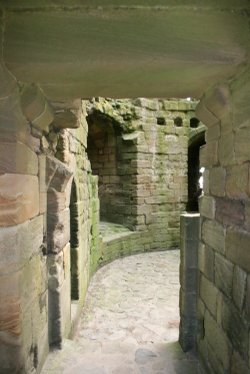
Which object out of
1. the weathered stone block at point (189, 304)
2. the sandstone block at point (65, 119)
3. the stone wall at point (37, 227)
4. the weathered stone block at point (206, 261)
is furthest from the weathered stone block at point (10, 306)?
the weathered stone block at point (189, 304)

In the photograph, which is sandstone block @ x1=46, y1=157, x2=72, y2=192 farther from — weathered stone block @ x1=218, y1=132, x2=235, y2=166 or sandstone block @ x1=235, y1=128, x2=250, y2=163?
sandstone block @ x1=235, y1=128, x2=250, y2=163

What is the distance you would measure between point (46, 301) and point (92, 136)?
21.4ft

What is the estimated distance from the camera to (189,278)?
2887 millimetres

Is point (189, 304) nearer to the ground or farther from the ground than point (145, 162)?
nearer to the ground

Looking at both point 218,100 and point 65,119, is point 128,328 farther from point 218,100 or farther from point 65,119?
point 218,100

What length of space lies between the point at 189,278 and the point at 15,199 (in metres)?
1.98

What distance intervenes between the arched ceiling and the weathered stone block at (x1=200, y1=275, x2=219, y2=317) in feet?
5.22

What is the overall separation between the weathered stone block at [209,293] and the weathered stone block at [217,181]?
0.74 metres

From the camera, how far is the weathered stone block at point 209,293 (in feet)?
7.11

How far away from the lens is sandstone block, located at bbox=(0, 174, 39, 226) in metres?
1.60

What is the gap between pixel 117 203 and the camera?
26.9 feet

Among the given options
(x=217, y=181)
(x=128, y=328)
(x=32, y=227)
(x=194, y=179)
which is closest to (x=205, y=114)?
(x=217, y=181)

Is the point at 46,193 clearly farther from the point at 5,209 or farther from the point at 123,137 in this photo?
the point at 123,137

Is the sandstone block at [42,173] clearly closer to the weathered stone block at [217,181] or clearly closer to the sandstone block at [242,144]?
the weathered stone block at [217,181]
